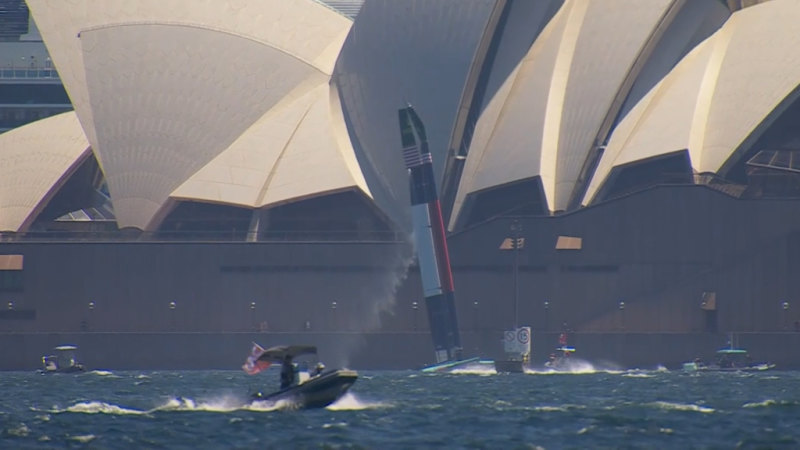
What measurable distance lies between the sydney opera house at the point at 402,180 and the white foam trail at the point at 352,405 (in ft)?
91.6

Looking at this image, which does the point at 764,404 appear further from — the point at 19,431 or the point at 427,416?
the point at 19,431

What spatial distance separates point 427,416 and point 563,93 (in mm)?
33897

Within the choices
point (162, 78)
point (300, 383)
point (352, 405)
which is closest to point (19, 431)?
point (300, 383)

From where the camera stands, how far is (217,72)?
→ 86.5 metres

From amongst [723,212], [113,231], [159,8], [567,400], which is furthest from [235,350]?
[567,400]

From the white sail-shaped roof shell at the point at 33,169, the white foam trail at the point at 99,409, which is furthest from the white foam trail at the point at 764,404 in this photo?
the white sail-shaped roof shell at the point at 33,169

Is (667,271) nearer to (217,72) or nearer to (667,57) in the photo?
(667,57)

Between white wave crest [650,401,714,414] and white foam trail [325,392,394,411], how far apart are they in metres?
7.26

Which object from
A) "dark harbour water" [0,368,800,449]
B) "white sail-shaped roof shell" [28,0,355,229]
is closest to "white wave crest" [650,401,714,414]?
"dark harbour water" [0,368,800,449]

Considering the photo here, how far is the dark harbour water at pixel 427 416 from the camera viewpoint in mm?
43969

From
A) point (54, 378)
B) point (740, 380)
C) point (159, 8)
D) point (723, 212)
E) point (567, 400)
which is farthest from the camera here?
point (159, 8)

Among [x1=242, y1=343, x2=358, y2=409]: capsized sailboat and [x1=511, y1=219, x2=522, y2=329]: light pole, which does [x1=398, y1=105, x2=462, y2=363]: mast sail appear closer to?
[x1=511, y1=219, x2=522, y2=329]: light pole

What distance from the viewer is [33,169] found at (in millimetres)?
89438

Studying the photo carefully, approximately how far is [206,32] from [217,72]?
1.81m
